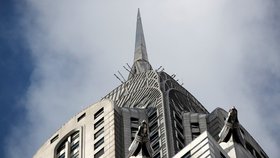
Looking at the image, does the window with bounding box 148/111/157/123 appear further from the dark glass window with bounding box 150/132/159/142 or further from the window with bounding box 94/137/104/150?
the window with bounding box 94/137/104/150

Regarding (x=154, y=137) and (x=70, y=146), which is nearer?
(x=154, y=137)

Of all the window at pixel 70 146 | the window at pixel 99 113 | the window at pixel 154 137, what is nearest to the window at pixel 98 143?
the window at pixel 70 146

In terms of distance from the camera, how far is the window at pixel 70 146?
167625 millimetres

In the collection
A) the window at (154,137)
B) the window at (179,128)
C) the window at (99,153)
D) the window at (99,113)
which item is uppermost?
the window at (99,113)

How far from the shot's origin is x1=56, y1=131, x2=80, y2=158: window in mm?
167625

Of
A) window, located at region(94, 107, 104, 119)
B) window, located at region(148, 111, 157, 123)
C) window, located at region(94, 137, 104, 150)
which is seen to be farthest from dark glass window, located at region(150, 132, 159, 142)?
window, located at region(94, 107, 104, 119)

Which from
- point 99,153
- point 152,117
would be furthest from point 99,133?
point 152,117

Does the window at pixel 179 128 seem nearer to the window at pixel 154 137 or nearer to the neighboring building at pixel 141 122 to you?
the neighboring building at pixel 141 122

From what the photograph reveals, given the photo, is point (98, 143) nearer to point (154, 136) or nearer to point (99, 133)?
point (99, 133)

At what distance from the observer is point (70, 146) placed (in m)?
170

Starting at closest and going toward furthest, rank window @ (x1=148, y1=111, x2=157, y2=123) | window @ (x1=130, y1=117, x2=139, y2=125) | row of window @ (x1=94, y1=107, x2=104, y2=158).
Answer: row of window @ (x1=94, y1=107, x2=104, y2=158) → window @ (x1=130, y1=117, x2=139, y2=125) → window @ (x1=148, y1=111, x2=157, y2=123)

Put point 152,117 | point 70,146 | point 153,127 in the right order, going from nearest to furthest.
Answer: point 70,146 < point 153,127 < point 152,117

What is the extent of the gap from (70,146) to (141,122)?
619 inches

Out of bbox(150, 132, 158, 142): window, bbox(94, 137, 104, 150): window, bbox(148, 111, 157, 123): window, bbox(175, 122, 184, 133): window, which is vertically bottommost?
bbox(94, 137, 104, 150): window
